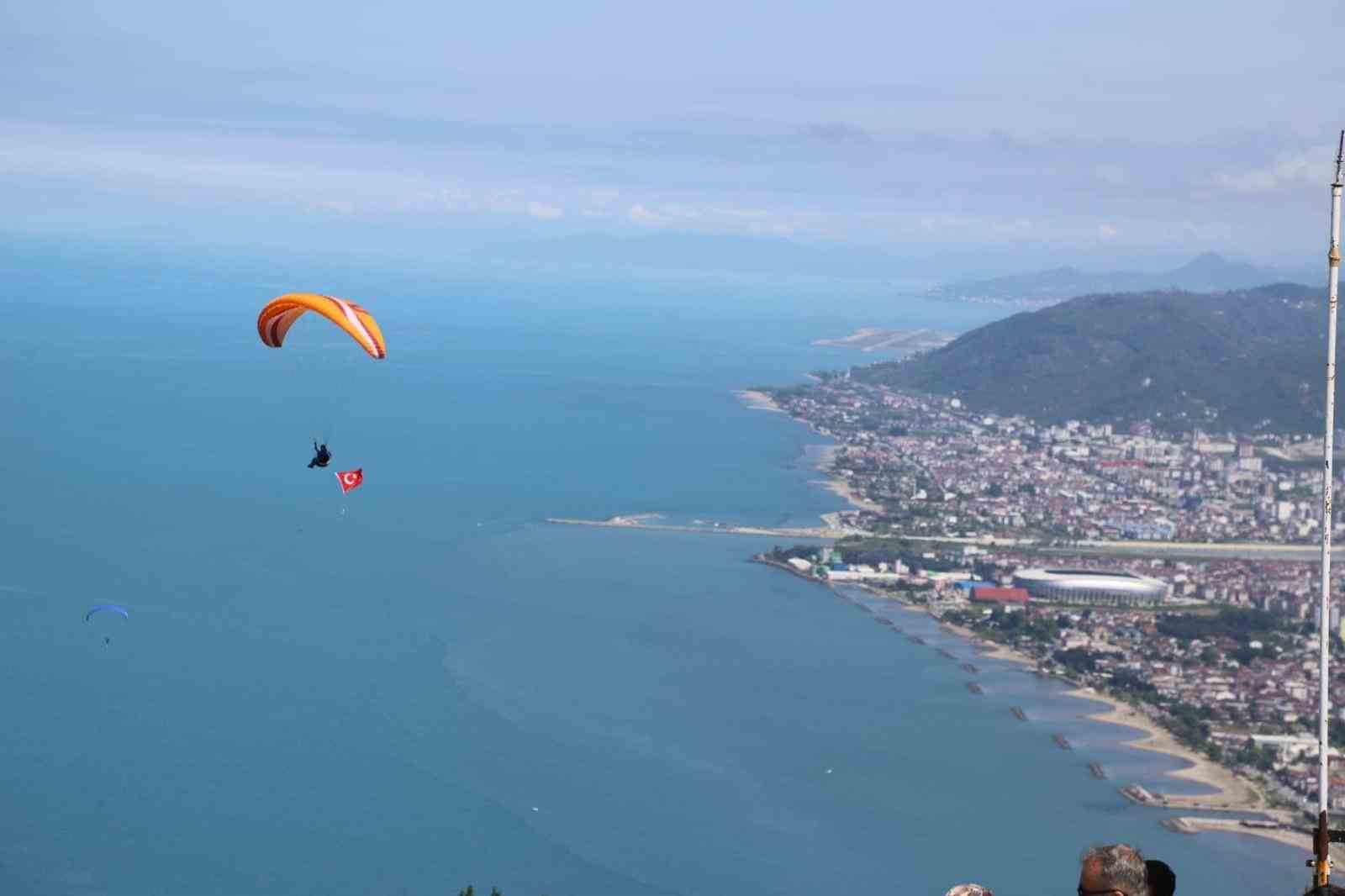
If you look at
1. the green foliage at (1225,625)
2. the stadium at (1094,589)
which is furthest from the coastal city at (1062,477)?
the green foliage at (1225,625)

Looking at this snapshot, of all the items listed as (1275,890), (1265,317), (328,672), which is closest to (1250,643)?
(1275,890)

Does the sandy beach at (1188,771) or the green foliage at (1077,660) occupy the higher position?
the green foliage at (1077,660)

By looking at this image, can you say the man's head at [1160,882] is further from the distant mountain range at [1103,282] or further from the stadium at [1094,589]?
the distant mountain range at [1103,282]

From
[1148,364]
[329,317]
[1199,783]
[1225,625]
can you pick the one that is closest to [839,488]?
[1225,625]

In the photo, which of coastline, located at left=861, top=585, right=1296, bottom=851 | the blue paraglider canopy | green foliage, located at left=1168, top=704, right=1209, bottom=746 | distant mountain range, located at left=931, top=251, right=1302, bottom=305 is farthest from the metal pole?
distant mountain range, located at left=931, top=251, right=1302, bottom=305

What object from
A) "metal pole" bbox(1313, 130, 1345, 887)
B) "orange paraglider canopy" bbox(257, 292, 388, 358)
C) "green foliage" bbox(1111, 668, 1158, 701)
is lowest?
"green foliage" bbox(1111, 668, 1158, 701)

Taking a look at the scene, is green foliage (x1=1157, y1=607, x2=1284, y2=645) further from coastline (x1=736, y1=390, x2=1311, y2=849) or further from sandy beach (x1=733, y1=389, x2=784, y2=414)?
sandy beach (x1=733, y1=389, x2=784, y2=414)
